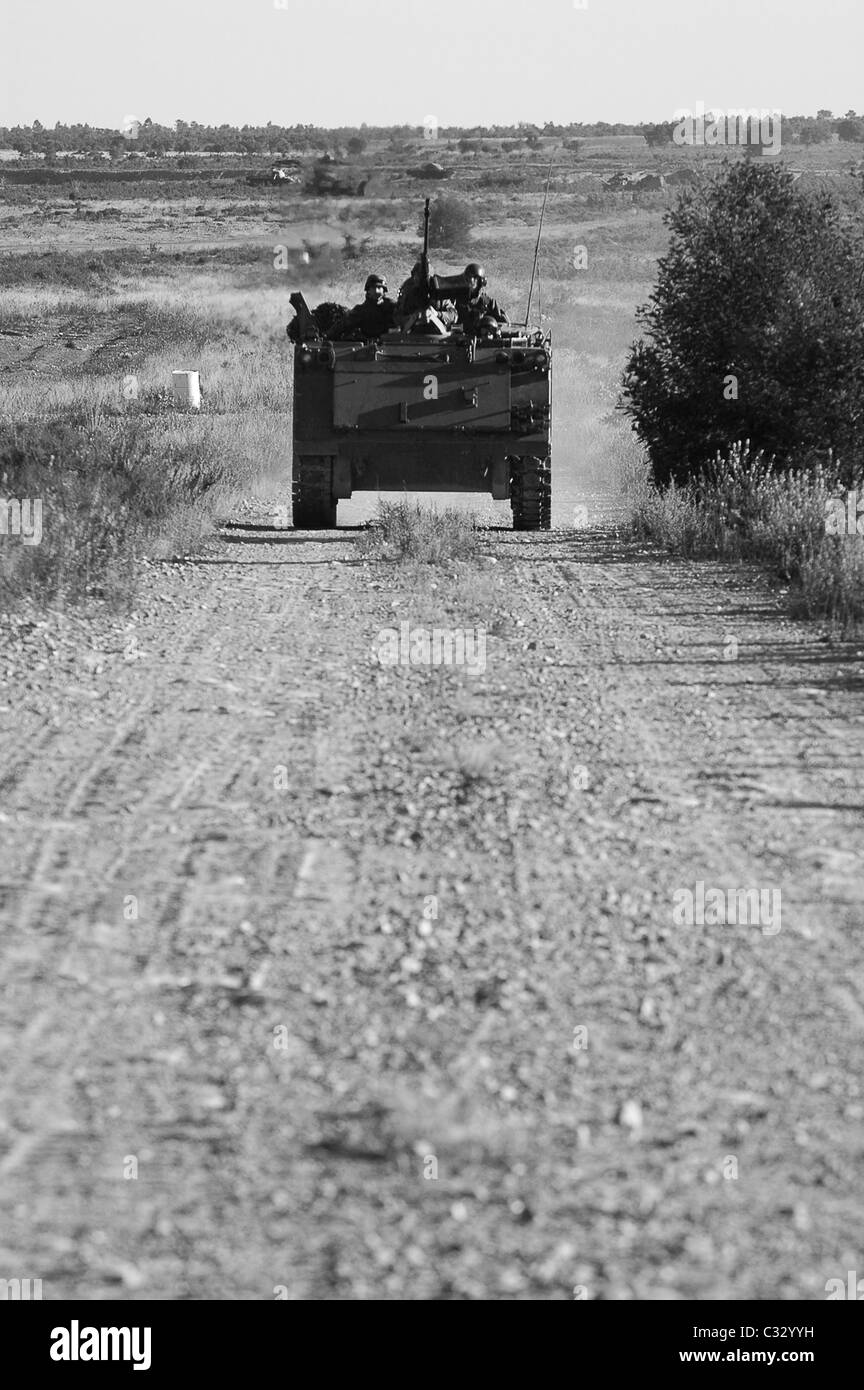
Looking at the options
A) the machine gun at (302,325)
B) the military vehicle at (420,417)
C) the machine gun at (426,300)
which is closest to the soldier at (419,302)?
the machine gun at (426,300)

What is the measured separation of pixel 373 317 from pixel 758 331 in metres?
3.73

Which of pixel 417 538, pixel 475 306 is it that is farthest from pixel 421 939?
pixel 475 306

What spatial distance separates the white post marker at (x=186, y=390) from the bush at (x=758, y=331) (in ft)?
42.9

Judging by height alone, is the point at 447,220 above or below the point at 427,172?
below

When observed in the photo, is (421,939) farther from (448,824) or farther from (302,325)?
(302,325)

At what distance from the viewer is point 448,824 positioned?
23.2 feet

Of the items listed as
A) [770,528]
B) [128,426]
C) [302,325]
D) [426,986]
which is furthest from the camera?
[128,426]

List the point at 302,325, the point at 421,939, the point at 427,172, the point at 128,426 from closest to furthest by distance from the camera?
the point at 421,939
the point at 302,325
the point at 427,172
the point at 128,426

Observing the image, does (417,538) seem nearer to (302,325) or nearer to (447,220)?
(302,325)

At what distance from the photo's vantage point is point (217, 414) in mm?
29141

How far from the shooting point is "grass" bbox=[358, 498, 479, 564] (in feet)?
50.3

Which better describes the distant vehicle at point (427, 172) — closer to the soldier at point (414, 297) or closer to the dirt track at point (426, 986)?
the soldier at point (414, 297)

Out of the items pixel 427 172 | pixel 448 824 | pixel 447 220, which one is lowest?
pixel 448 824

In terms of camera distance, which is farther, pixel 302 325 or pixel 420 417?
pixel 302 325
